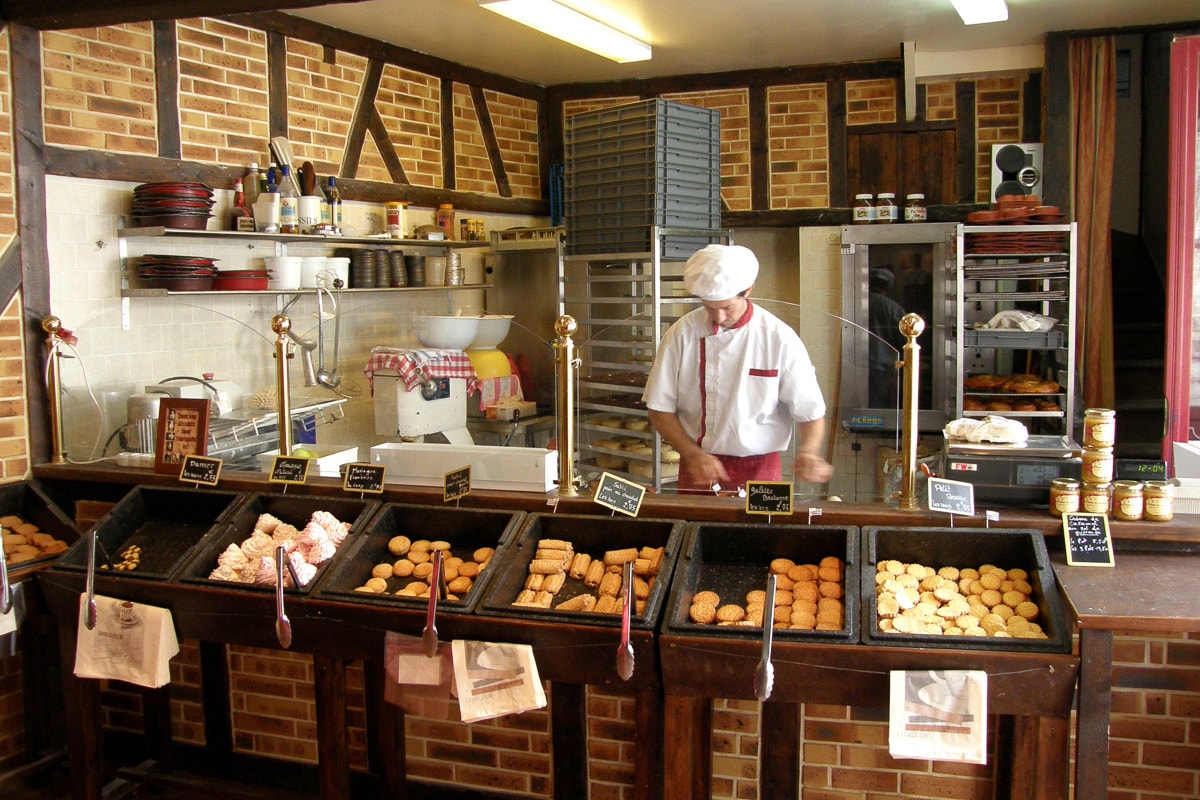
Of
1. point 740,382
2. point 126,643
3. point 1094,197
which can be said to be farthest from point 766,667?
point 1094,197

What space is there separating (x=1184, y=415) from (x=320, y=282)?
430 centimetres

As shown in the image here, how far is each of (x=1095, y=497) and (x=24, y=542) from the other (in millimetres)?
3219

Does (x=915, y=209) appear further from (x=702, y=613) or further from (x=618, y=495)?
(x=702, y=613)

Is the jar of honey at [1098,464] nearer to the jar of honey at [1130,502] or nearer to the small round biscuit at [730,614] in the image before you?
the jar of honey at [1130,502]

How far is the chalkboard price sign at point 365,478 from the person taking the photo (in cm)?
288

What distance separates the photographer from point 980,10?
4.78 m

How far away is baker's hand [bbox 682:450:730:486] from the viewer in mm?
3346

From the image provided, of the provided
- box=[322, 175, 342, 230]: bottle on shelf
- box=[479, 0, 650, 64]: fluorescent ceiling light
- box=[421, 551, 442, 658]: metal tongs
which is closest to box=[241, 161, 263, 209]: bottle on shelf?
box=[322, 175, 342, 230]: bottle on shelf

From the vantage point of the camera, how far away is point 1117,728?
8.16 ft

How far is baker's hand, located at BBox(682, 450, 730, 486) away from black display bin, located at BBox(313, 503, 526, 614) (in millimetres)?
878

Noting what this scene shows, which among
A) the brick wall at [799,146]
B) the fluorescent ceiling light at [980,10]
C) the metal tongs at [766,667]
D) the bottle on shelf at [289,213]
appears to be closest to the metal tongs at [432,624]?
the metal tongs at [766,667]

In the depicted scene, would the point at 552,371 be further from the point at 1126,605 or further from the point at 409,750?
the point at 1126,605

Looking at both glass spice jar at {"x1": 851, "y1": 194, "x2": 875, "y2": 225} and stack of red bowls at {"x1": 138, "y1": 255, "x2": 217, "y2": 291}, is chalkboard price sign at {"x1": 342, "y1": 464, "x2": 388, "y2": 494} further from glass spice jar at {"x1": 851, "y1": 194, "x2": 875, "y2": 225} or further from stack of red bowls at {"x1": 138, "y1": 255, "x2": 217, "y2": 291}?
glass spice jar at {"x1": 851, "y1": 194, "x2": 875, "y2": 225}

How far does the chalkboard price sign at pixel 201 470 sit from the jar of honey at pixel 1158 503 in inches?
104
